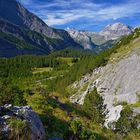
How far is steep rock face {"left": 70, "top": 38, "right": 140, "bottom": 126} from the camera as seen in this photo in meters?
120

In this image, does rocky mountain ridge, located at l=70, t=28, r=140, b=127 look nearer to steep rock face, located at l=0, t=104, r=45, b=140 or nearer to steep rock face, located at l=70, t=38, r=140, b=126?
steep rock face, located at l=70, t=38, r=140, b=126

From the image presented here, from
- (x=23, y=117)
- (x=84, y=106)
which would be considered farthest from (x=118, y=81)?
(x=23, y=117)

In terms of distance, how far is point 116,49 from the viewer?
193375mm

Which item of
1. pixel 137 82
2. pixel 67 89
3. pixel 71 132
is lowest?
pixel 67 89

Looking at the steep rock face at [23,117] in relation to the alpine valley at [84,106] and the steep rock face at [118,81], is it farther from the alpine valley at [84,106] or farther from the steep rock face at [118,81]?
the steep rock face at [118,81]

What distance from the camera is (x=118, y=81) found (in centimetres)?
14100

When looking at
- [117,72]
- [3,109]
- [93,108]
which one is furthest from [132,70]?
[3,109]

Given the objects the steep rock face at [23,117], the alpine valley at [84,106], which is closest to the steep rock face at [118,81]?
the alpine valley at [84,106]

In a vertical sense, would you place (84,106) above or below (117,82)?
above

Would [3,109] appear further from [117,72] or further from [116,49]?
[116,49]

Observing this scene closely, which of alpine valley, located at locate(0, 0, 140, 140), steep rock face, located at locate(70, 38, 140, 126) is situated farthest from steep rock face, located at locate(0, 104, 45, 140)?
steep rock face, located at locate(70, 38, 140, 126)

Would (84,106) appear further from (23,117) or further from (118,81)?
(118,81)

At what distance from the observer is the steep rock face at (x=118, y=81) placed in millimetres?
120481

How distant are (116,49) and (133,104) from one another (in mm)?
86280
